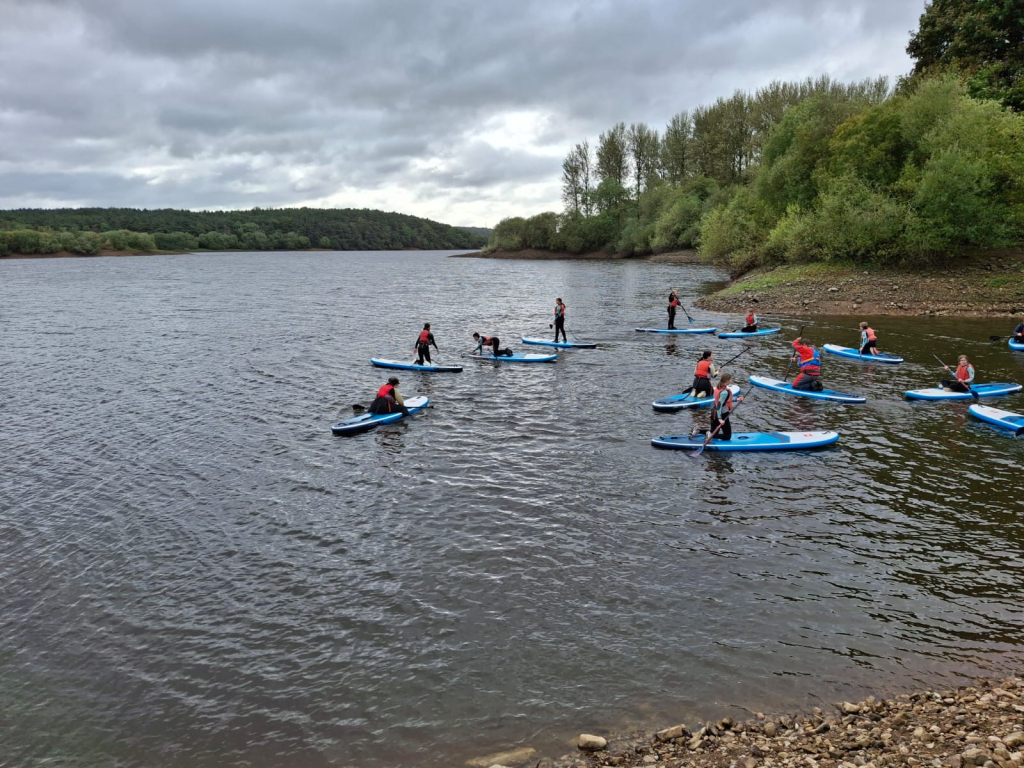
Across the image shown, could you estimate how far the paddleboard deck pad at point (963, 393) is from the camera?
77.9 feet

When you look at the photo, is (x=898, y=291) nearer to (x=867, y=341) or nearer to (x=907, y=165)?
(x=907, y=165)

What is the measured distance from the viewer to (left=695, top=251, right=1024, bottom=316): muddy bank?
41.6 m

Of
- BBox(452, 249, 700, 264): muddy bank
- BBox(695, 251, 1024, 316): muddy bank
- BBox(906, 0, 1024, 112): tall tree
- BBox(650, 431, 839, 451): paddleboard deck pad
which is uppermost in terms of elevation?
BBox(906, 0, 1024, 112): tall tree

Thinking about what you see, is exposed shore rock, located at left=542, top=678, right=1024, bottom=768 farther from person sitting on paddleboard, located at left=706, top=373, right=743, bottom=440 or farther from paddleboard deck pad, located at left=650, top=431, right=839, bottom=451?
person sitting on paddleboard, located at left=706, top=373, right=743, bottom=440

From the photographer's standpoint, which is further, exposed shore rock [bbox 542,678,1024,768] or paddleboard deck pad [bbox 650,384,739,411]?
paddleboard deck pad [bbox 650,384,739,411]

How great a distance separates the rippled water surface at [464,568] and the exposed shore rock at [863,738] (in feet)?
1.57

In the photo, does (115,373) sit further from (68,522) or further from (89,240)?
(89,240)

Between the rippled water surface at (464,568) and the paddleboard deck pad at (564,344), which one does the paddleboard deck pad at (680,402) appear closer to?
the rippled water surface at (464,568)

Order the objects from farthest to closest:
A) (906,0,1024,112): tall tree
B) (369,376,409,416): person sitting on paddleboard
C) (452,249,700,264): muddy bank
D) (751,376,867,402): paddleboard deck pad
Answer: (452,249,700,264): muddy bank → (906,0,1024,112): tall tree → (751,376,867,402): paddleboard deck pad → (369,376,409,416): person sitting on paddleboard

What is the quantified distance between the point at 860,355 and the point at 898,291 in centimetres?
1702

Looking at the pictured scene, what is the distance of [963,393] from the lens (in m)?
23.7

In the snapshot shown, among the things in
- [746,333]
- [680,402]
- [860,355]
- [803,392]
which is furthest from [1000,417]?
[746,333]

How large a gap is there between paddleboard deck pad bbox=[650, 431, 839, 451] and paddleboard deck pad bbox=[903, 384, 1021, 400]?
6601mm

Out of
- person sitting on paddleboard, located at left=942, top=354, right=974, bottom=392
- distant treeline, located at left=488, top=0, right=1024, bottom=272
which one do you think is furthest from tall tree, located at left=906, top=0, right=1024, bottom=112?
person sitting on paddleboard, located at left=942, top=354, right=974, bottom=392
